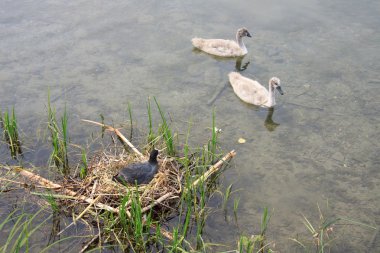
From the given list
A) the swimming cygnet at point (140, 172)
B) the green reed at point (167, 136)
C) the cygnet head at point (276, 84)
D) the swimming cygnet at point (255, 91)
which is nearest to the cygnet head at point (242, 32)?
the swimming cygnet at point (255, 91)

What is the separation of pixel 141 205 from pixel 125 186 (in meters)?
0.26

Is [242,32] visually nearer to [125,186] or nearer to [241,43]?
[241,43]

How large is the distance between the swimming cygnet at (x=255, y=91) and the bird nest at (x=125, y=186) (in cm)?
205

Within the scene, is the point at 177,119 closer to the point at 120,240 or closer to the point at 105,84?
the point at 105,84

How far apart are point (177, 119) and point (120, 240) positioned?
2.46m

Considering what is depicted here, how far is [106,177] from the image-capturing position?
221 inches

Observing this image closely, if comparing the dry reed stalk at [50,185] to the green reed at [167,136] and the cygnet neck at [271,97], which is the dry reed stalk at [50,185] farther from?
the cygnet neck at [271,97]

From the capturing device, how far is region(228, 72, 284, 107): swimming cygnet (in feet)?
24.4

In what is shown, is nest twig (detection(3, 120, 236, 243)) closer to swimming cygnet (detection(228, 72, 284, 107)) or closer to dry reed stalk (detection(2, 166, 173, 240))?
dry reed stalk (detection(2, 166, 173, 240))

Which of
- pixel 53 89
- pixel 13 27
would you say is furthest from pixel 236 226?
pixel 13 27

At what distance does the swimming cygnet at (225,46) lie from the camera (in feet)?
28.5

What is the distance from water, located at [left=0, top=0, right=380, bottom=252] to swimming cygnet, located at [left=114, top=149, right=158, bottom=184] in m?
0.86

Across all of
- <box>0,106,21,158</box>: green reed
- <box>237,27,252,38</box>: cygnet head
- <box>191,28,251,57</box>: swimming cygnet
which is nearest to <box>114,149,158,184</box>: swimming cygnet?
<box>0,106,21,158</box>: green reed

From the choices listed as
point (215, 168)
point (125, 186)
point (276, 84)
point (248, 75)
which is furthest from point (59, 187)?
point (248, 75)
